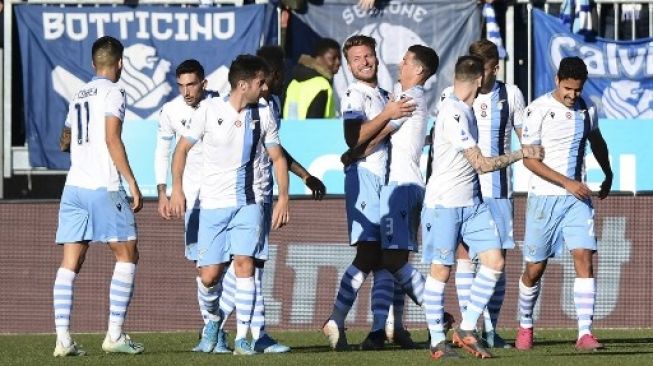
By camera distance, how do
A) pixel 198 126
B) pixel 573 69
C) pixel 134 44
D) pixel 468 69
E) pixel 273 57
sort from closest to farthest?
pixel 468 69 < pixel 198 126 < pixel 573 69 < pixel 273 57 < pixel 134 44

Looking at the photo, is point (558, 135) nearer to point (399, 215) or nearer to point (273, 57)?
point (399, 215)

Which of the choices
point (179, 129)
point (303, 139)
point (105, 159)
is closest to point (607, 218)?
point (303, 139)

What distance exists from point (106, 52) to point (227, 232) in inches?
64.9

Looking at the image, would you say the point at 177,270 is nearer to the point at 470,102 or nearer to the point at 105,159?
the point at 105,159

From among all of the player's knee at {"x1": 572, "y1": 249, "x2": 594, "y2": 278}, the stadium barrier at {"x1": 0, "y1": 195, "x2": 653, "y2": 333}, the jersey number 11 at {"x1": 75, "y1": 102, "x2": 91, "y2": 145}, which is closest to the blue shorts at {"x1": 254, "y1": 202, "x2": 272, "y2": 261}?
the jersey number 11 at {"x1": 75, "y1": 102, "x2": 91, "y2": 145}

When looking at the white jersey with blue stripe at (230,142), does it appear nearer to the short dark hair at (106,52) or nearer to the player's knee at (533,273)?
the short dark hair at (106,52)

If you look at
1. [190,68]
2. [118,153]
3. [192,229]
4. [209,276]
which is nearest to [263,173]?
[209,276]

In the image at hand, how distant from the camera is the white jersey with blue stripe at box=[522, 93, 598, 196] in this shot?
14.8 m

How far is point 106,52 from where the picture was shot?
14.4 m

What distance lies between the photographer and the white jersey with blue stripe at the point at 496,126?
15.3 metres

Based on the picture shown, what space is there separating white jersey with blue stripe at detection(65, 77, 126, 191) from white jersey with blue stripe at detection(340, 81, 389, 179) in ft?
5.74

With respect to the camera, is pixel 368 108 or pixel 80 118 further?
pixel 368 108

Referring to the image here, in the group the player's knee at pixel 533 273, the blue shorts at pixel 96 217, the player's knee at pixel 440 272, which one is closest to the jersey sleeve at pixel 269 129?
the blue shorts at pixel 96 217

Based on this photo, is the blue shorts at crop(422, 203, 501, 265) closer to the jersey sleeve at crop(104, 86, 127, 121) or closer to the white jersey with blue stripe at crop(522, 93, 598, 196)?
→ the white jersey with blue stripe at crop(522, 93, 598, 196)
